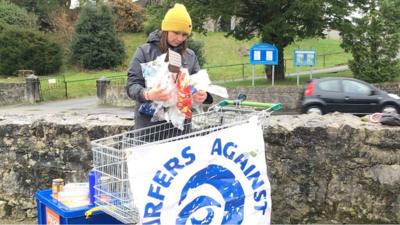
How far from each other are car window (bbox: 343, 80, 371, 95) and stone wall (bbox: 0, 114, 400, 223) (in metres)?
14.1

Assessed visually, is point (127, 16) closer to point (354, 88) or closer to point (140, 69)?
point (354, 88)

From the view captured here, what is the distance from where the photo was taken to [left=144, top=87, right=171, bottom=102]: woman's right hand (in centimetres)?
322

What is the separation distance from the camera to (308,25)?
86.4 feet

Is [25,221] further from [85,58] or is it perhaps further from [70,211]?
[85,58]

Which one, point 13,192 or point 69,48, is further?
point 69,48

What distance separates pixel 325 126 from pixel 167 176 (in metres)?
2.14

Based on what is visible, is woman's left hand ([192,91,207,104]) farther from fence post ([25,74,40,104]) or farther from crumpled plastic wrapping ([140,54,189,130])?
fence post ([25,74,40,104])

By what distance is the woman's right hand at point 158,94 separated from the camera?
3.22 m

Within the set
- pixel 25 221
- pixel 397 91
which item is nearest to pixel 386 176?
pixel 25 221

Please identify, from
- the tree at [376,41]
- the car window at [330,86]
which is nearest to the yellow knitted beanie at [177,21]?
the car window at [330,86]

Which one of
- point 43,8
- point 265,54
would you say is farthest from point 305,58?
point 43,8

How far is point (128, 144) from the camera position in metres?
3.83

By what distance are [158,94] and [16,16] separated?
40.1 meters

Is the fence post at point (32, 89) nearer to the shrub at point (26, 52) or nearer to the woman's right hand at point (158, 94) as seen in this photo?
the shrub at point (26, 52)
